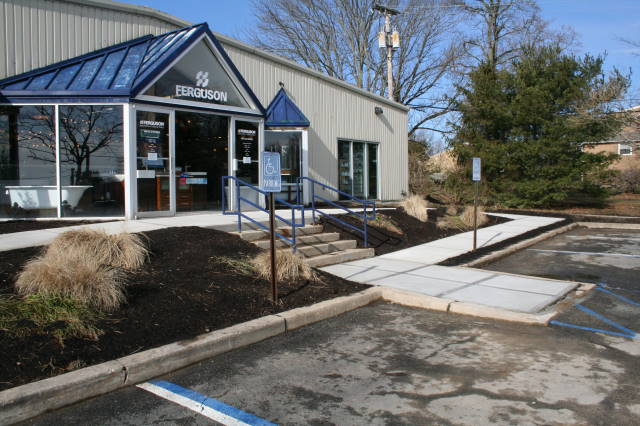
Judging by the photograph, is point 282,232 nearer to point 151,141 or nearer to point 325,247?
point 325,247

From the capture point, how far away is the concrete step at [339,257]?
886cm

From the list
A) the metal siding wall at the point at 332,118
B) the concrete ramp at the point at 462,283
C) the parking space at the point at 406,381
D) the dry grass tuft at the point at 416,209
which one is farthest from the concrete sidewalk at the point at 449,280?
the metal siding wall at the point at 332,118

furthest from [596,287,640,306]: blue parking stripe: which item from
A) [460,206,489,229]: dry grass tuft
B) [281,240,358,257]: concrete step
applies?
[460,206,489,229]: dry grass tuft

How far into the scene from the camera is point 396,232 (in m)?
12.3

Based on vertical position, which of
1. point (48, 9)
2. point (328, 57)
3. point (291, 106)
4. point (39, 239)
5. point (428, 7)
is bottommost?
point (39, 239)

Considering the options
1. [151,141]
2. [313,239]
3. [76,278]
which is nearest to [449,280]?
[313,239]

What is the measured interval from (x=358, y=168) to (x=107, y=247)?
561 inches

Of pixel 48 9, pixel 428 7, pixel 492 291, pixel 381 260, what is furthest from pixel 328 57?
pixel 492 291

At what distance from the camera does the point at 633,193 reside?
3058cm

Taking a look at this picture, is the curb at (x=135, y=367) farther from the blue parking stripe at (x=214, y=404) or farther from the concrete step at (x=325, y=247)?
the concrete step at (x=325, y=247)

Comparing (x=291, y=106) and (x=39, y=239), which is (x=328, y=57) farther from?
(x=39, y=239)

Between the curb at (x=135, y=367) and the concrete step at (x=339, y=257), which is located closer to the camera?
the curb at (x=135, y=367)

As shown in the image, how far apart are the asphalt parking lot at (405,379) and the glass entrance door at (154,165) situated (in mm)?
6303

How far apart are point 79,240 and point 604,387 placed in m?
5.87
